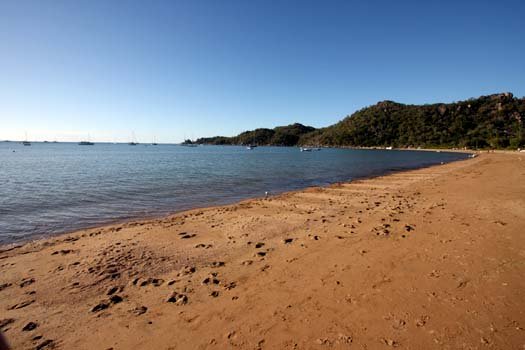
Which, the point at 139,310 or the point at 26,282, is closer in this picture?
the point at 139,310

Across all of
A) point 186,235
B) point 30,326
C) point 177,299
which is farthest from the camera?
point 186,235

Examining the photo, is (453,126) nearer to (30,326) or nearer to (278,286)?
(278,286)

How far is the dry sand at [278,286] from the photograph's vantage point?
414 centimetres

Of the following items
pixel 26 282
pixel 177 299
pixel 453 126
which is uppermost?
pixel 453 126

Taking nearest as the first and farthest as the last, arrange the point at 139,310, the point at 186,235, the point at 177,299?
the point at 139,310 < the point at 177,299 < the point at 186,235

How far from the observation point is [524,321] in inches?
163

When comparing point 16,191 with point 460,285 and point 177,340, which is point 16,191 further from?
point 460,285

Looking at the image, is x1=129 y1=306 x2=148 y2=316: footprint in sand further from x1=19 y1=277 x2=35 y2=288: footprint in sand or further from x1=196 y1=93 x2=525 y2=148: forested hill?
x1=196 y1=93 x2=525 y2=148: forested hill

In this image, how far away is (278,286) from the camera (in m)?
5.63

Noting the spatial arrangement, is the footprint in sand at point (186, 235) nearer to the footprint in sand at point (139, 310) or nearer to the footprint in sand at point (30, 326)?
the footprint in sand at point (139, 310)

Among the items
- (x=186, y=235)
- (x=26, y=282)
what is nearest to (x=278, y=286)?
(x=186, y=235)

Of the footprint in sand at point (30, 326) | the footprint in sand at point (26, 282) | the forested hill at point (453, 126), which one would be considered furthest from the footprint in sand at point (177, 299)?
the forested hill at point (453, 126)

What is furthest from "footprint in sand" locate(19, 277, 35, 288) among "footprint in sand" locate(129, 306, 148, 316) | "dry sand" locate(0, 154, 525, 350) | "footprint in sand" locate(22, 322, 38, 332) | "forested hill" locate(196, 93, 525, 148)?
"forested hill" locate(196, 93, 525, 148)

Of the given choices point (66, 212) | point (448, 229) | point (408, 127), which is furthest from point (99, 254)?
point (408, 127)
